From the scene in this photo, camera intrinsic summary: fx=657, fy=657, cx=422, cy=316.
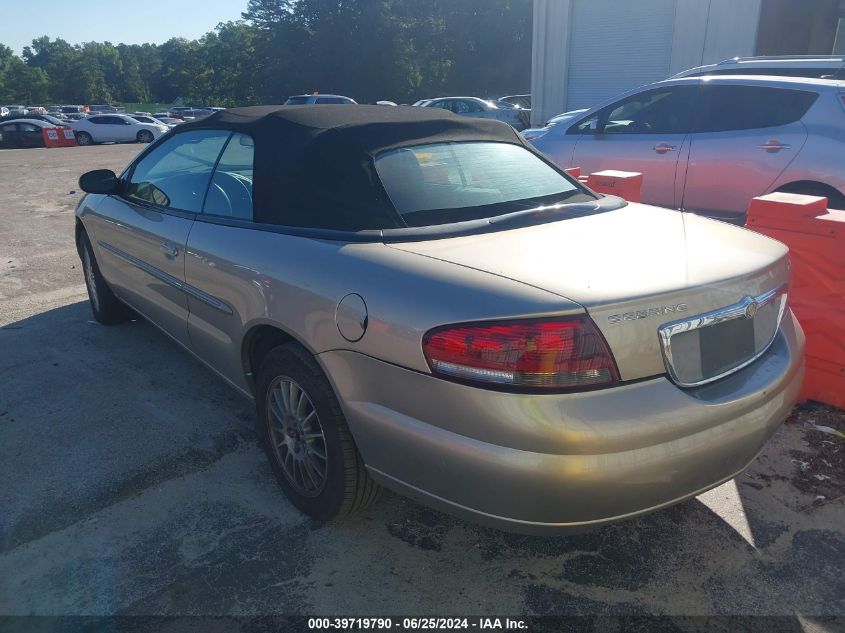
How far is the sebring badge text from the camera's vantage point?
78.8 inches

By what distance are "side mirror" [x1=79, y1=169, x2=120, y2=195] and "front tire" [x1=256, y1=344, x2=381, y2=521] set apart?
2.24m

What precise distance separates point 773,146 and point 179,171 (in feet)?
16.0

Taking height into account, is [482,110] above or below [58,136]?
above

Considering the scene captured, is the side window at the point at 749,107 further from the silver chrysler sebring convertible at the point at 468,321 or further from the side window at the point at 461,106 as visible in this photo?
the side window at the point at 461,106

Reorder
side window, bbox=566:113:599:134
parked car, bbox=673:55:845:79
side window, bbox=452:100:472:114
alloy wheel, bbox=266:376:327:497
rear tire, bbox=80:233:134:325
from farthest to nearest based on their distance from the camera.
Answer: side window, bbox=452:100:472:114 < parked car, bbox=673:55:845:79 < side window, bbox=566:113:599:134 < rear tire, bbox=80:233:134:325 < alloy wheel, bbox=266:376:327:497

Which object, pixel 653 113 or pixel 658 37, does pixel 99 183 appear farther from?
pixel 658 37

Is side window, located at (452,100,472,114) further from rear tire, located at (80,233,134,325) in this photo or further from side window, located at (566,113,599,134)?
rear tire, located at (80,233,134,325)

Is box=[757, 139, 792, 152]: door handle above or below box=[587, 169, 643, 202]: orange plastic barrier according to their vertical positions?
above

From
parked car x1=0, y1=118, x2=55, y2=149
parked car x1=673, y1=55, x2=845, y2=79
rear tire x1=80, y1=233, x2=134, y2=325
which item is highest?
parked car x1=673, y1=55, x2=845, y2=79

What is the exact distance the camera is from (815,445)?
3.36 m

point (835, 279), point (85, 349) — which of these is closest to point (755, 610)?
point (835, 279)

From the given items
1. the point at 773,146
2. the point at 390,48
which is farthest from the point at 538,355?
the point at 390,48

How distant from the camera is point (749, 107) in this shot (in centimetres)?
601

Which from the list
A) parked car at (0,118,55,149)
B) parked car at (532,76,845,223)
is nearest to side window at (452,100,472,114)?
parked car at (532,76,845,223)
